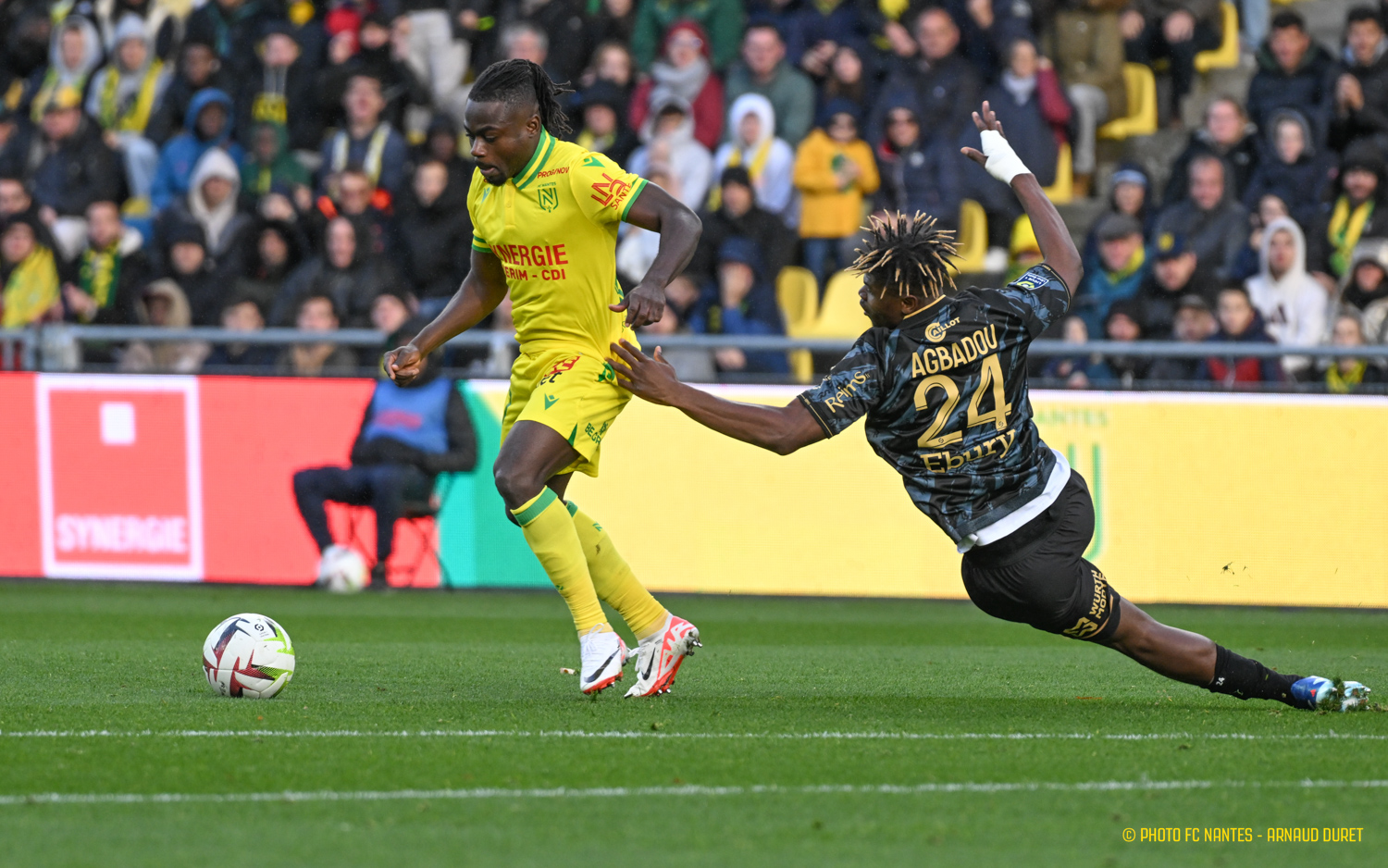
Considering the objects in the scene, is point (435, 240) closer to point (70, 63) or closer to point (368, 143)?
point (368, 143)

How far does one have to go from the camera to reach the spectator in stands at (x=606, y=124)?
48.1 feet

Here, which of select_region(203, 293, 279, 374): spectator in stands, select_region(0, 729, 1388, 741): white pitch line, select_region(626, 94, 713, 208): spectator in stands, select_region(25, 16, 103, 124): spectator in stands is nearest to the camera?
select_region(0, 729, 1388, 741): white pitch line

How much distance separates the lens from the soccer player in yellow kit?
652 centimetres

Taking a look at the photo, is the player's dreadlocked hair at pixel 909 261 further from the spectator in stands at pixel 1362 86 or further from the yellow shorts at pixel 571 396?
the spectator in stands at pixel 1362 86

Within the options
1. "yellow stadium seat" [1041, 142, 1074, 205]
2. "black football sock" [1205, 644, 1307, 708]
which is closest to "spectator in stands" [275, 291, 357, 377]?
"yellow stadium seat" [1041, 142, 1074, 205]

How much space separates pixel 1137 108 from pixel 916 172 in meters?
2.22

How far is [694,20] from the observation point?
1549cm

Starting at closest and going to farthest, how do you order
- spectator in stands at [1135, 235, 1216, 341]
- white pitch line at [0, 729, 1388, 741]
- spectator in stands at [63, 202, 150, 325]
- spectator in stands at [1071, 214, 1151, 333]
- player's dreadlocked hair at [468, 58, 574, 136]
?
white pitch line at [0, 729, 1388, 741] < player's dreadlocked hair at [468, 58, 574, 136] < spectator in stands at [1135, 235, 1216, 341] < spectator in stands at [1071, 214, 1151, 333] < spectator in stands at [63, 202, 150, 325]

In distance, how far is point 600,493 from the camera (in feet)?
39.2

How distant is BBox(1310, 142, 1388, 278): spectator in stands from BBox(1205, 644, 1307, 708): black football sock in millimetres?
7357

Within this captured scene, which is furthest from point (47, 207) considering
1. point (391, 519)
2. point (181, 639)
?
point (181, 639)

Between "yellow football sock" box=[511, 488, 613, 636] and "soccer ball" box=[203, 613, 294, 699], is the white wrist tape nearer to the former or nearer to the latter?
"yellow football sock" box=[511, 488, 613, 636]

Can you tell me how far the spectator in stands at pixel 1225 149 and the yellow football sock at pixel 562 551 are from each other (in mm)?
8311

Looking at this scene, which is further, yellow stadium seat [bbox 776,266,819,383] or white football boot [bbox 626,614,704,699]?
yellow stadium seat [bbox 776,266,819,383]
